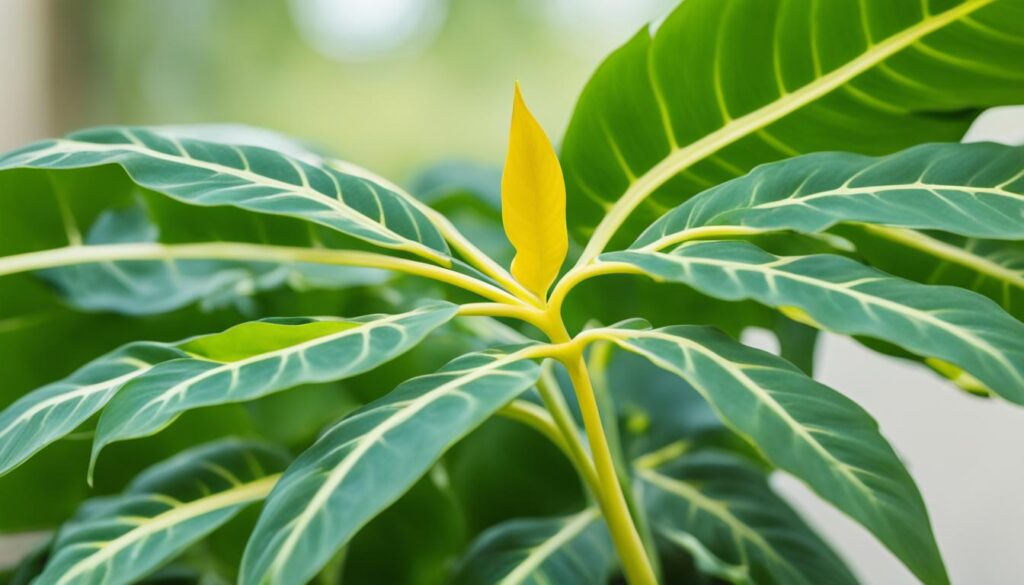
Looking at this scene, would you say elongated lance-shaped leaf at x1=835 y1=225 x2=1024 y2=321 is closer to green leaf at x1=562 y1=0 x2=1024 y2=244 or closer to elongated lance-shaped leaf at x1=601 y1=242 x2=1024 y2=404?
green leaf at x1=562 y1=0 x2=1024 y2=244

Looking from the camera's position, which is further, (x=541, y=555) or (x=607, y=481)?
(x=541, y=555)

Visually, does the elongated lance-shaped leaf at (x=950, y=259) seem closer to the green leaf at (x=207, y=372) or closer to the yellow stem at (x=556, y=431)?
the yellow stem at (x=556, y=431)

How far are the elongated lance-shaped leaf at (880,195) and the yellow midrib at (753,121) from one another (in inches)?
4.0

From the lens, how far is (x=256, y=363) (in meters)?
0.46

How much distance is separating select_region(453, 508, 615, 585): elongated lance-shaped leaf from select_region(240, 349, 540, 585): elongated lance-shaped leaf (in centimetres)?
21

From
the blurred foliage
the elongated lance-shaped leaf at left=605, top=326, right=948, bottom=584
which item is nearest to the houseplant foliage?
the elongated lance-shaped leaf at left=605, top=326, right=948, bottom=584

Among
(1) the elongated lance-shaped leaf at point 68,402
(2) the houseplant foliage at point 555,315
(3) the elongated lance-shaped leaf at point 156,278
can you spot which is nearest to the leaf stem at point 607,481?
(2) the houseplant foliage at point 555,315

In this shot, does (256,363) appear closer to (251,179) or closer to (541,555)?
(251,179)

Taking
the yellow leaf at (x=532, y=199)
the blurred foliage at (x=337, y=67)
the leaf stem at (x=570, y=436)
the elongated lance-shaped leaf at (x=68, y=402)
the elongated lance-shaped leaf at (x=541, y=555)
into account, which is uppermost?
the blurred foliage at (x=337, y=67)

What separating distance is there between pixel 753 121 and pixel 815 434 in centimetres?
31

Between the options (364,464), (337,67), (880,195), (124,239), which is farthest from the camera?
(337,67)

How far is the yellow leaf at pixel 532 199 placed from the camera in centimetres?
53

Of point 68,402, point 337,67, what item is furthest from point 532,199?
point 337,67

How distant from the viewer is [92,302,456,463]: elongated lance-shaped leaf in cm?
43
